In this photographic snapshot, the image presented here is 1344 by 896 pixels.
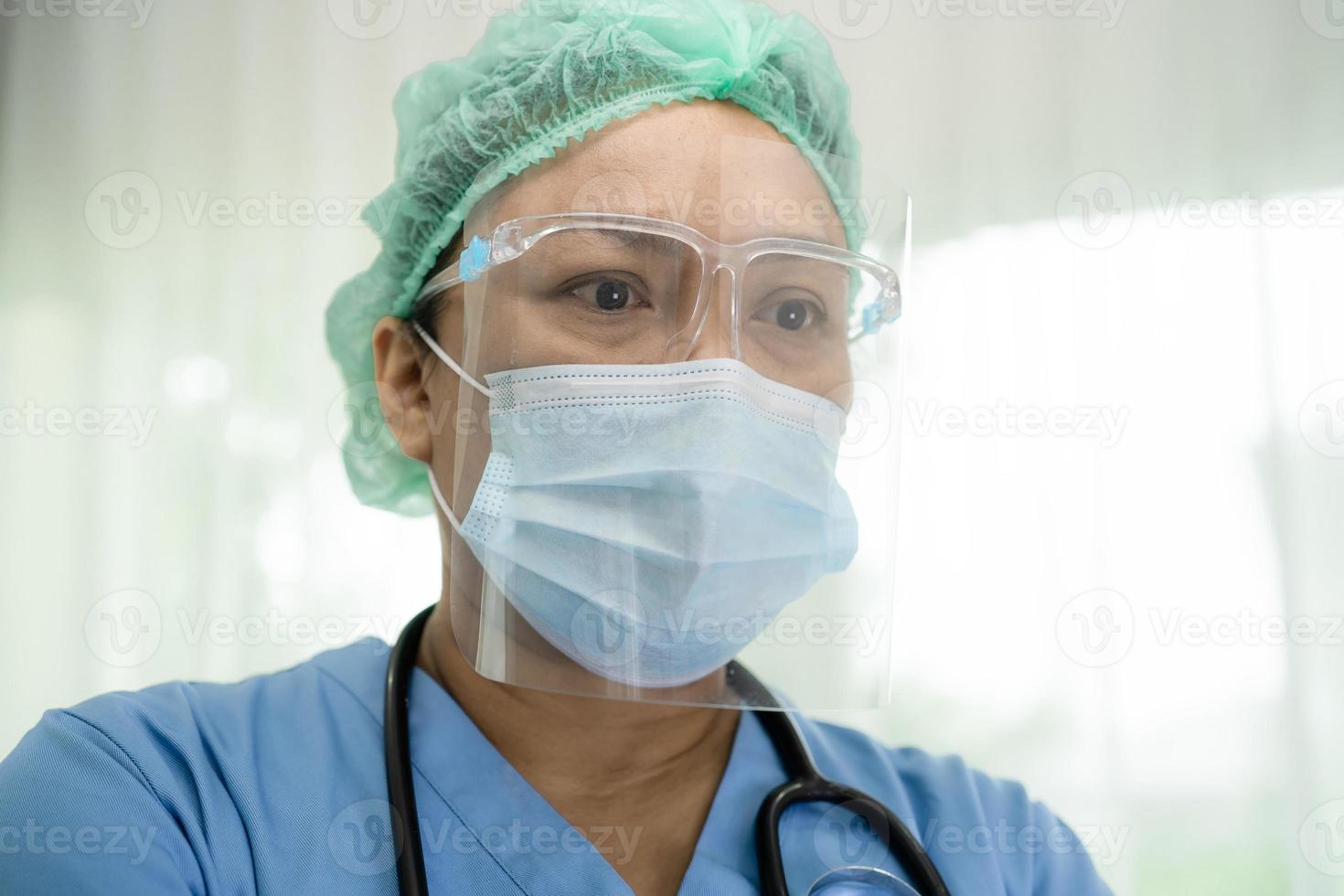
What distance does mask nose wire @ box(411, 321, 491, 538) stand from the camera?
3.24 feet

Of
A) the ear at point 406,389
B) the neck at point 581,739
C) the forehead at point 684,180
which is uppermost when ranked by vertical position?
the forehead at point 684,180

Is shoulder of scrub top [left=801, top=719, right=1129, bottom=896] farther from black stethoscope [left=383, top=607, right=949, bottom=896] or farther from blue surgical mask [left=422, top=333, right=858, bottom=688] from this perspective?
blue surgical mask [left=422, top=333, right=858, bottom=688]

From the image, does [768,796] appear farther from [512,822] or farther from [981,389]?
[981,389]

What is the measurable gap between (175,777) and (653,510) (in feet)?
1.70

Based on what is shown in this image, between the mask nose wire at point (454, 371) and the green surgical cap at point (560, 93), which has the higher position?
the green surgical cap at point (560, 93)

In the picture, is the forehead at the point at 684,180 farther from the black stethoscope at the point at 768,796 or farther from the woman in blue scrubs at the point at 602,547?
the black stethoscope at the point at 768,796

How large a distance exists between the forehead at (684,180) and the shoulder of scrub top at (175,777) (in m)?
0.56

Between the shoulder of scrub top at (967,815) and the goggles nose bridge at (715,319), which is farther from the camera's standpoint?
the shoulder of scrub top at (967,815)

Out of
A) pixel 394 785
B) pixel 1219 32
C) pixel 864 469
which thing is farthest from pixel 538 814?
pixel 1219 32

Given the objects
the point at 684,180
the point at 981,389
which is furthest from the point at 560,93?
the point at 981,389

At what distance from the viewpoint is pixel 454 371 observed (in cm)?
104

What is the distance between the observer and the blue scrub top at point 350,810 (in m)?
→ 0.84

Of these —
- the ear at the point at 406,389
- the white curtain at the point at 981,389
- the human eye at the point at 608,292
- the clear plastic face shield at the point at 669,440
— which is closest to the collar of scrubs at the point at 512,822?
the clear plastic face shield at the point at 669,440

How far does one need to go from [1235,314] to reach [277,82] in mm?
1698
